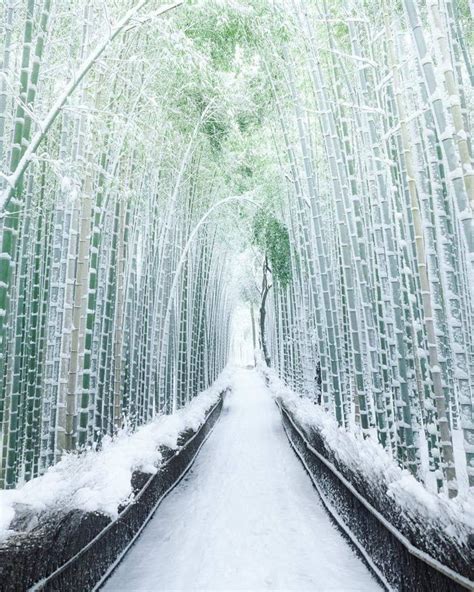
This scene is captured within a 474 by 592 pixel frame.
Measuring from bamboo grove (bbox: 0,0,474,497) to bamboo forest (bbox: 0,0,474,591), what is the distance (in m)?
0.02

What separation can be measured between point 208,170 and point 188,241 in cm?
116

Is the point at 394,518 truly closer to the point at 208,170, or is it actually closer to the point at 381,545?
the point at 381,545

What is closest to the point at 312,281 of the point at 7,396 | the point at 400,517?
the point at 7,396

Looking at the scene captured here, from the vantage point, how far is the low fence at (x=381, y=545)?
65.6 inches

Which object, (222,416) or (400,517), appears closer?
(400,517)

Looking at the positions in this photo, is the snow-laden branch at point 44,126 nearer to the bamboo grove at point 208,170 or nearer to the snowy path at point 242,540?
the bamboo grove at point 208,170

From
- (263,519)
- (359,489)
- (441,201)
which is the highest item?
(441,201)

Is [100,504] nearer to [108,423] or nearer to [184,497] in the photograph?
[184,497]

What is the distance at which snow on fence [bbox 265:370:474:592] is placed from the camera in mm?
1695

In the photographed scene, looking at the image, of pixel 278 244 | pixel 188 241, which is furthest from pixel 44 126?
pixel 278 244

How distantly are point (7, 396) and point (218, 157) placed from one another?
3.97m

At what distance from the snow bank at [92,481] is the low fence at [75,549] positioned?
7cm

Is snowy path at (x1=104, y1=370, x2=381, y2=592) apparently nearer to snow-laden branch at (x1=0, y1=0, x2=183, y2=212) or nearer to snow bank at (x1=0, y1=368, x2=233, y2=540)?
snow bank at (x1=0, y1=368, x2=233, y2=540)

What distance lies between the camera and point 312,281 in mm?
6062
